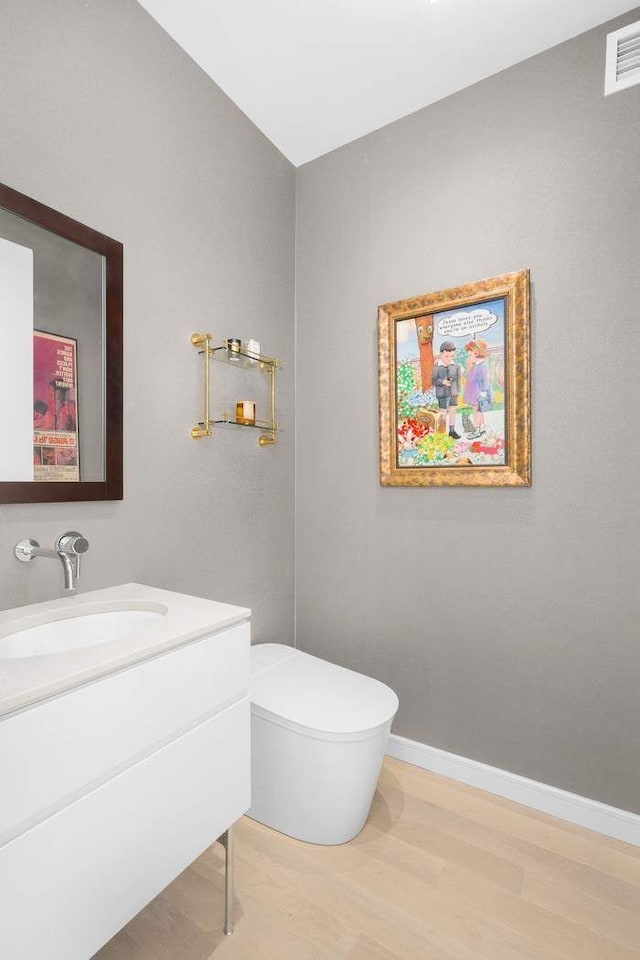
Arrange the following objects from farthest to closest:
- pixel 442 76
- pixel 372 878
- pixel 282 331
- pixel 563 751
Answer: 1. pixel 282 331
2. pixel 442 76
3. pixel 563 751
4. pixel 372 878

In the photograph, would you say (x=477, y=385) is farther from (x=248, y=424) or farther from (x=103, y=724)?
(x=103, y=724)

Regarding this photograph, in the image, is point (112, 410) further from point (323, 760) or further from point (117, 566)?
point (323, 760)

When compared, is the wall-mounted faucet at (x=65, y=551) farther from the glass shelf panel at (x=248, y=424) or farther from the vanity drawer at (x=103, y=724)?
the glass shelf panel at (x=248, y=424)

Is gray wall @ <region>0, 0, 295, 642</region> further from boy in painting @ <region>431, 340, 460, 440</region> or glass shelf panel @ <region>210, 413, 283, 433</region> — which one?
boy in painting @ <region>431, 340, 460, 440</region>

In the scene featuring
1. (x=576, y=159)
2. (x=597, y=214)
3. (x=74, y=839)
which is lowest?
(x=74, y=839)

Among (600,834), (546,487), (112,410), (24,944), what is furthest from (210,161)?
(600,834)

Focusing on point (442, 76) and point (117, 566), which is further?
point (442, 76)

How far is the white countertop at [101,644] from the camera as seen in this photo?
2.46 ft

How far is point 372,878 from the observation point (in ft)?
4.40

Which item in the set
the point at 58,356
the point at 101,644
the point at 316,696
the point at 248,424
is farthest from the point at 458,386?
the point at 101,644

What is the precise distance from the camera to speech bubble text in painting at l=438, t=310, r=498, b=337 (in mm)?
1699

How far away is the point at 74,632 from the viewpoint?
3.84ft

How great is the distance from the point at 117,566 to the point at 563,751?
1593mm

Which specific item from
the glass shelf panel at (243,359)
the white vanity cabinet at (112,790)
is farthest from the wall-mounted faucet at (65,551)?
the glass shelf panel at (243,359)
